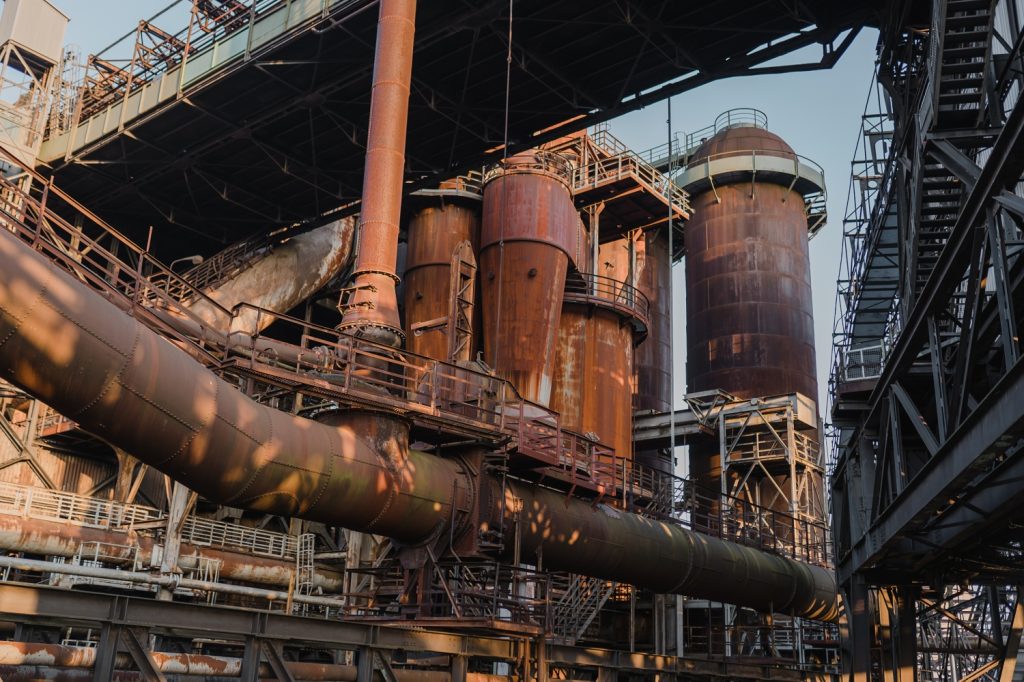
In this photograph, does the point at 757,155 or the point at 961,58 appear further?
the point at 757,155

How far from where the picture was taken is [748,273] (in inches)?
1641

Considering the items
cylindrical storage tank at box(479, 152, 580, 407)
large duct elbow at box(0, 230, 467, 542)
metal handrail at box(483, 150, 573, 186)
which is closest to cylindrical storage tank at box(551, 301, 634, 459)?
cylindrical storage tank at box(479, 152, 580, 407)

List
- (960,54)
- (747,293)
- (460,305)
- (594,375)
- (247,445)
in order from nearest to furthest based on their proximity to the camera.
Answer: (247,445), (960,54), (460,305), (594,375), (747,293)

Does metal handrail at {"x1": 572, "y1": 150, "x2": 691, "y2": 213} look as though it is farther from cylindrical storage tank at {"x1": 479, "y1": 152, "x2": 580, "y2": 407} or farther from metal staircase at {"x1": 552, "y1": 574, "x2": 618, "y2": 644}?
metal staircase at {"x1": 552, "y1": 574, "x2": 618, "y2": 644}

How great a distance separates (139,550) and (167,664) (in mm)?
14993

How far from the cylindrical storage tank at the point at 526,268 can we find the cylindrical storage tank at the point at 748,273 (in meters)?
10.5

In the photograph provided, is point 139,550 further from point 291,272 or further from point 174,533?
point 291,272

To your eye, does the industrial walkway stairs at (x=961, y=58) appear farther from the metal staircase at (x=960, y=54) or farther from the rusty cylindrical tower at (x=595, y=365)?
the rusty cylindrical tower at (x=595, y=365)

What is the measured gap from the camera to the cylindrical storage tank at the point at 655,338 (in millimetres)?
43000

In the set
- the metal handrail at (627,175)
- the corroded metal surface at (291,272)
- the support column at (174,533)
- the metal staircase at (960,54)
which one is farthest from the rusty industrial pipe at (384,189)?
the metal handrail at (627,175)

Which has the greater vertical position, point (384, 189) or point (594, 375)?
point (594, 375)

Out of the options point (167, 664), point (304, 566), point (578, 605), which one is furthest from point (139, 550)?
point (167, 664)

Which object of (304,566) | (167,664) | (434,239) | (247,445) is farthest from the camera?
(434,239)

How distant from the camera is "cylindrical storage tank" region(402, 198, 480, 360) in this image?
3356cm
